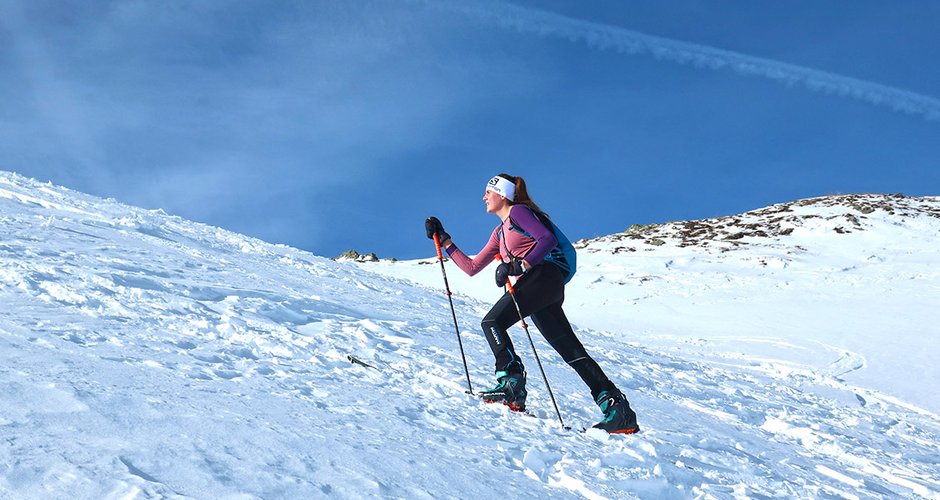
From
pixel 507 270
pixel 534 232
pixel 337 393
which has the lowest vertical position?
pixel 337 393

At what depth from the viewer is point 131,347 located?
477 centimetres

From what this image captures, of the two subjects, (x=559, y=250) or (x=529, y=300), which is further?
(x=559, y=250)

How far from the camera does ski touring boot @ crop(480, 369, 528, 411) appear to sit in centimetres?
537

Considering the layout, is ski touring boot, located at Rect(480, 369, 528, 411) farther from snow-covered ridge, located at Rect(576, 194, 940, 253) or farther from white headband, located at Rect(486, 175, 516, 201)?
snow-covered ridge, located at Rect(576, 194, 940, 253)

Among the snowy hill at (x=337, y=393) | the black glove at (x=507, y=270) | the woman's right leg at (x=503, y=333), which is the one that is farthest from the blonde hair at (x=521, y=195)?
the snowy hill at (x=337, y=393)

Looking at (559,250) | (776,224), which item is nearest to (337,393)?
(559,250)

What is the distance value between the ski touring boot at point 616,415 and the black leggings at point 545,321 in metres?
0.07

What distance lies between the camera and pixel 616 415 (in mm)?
5133

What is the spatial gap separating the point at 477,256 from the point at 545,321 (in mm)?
820

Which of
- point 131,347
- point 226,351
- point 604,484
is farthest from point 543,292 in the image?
point 131,347

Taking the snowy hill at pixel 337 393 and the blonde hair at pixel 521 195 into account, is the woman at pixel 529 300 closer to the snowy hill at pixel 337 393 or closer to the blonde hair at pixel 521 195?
the blonde hair at pixel 521 195

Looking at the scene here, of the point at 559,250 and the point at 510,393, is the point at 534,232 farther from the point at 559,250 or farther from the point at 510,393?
the point at 510,393

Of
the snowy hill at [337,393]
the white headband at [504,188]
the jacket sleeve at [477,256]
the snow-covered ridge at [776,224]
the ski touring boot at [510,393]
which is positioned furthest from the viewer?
the snow-covered ridge at [776,224]

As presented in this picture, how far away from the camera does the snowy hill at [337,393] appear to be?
120 inches
